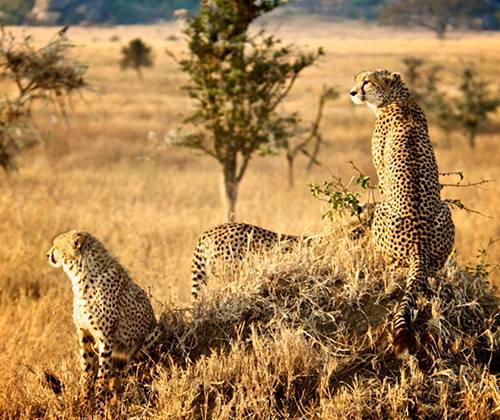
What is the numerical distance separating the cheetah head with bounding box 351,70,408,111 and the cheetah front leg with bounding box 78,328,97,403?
2.24 metres

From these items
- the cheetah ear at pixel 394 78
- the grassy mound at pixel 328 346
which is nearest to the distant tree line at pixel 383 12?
the cheetah ear at pixel 394 78

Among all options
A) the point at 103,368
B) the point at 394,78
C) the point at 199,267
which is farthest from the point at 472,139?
the point at 103,368

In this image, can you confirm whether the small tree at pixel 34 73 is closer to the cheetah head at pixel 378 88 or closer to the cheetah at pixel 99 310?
the cheetah head at pixel 378 88

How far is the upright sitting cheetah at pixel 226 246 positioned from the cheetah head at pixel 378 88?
100cm

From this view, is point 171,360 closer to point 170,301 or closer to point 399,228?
point 170,301

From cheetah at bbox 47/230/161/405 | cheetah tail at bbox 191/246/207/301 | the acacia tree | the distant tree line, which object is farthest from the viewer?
the distant tree line

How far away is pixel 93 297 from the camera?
4.56 metres

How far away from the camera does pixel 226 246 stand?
6168 mm

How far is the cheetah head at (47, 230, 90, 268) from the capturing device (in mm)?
4551

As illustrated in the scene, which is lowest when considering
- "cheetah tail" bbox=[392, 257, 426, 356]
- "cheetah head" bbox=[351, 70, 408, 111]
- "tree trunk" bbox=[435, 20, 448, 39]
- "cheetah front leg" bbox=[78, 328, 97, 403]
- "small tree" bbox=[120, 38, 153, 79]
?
"tree trunk" bbox=[435, 20, 448, 39]

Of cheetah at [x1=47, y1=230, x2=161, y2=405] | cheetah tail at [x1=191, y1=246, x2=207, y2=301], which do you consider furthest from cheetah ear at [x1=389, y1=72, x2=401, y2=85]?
cheetah at [x1=47, y1=230, x2=161, y2=405]

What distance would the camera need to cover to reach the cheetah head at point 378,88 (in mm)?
5645

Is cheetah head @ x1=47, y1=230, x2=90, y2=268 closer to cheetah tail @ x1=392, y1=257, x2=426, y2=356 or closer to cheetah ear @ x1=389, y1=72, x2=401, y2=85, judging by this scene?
cheetah tail @ x1=392, y1=257, x2=426, y2=356

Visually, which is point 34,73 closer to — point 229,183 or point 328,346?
point 229,183
